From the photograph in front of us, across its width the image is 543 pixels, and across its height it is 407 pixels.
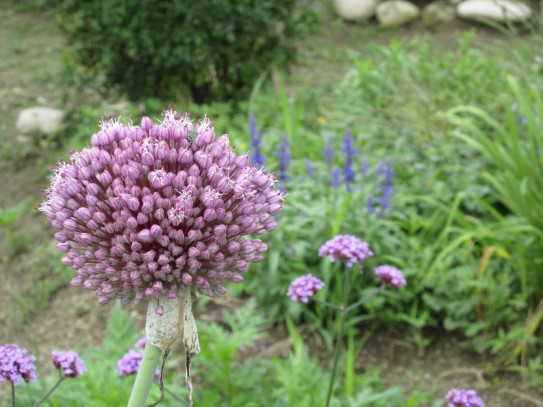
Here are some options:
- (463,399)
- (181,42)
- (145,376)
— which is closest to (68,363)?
(145,376)

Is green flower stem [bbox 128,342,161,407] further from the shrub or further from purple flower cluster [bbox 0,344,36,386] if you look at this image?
the shrub

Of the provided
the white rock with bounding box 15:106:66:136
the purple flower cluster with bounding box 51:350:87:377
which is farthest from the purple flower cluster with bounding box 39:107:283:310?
the white rock with bounding box 15:106:66:136

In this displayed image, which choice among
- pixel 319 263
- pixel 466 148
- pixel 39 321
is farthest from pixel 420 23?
pixel 39 321

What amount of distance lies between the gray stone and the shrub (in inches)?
205

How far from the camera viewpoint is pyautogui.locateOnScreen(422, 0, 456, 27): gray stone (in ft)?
35.8

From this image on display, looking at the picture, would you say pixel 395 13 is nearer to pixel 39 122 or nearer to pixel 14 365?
pixel 39 122

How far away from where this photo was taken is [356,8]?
37.0ft

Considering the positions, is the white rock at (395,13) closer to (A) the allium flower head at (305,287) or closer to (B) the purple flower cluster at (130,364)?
(A) the allium flower head at (305,287)

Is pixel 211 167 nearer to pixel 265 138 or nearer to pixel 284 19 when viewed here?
pixel 265 138

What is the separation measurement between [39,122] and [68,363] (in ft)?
18.6

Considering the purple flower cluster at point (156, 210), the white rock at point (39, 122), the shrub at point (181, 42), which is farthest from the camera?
the white rock at point (39, 122)

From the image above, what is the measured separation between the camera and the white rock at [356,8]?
11.2 metres

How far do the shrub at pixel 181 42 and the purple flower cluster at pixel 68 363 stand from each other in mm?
4462

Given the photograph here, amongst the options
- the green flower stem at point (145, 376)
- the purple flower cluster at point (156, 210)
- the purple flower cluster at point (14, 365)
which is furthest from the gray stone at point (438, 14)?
Answer: the green flower stem at point (145, 376)
